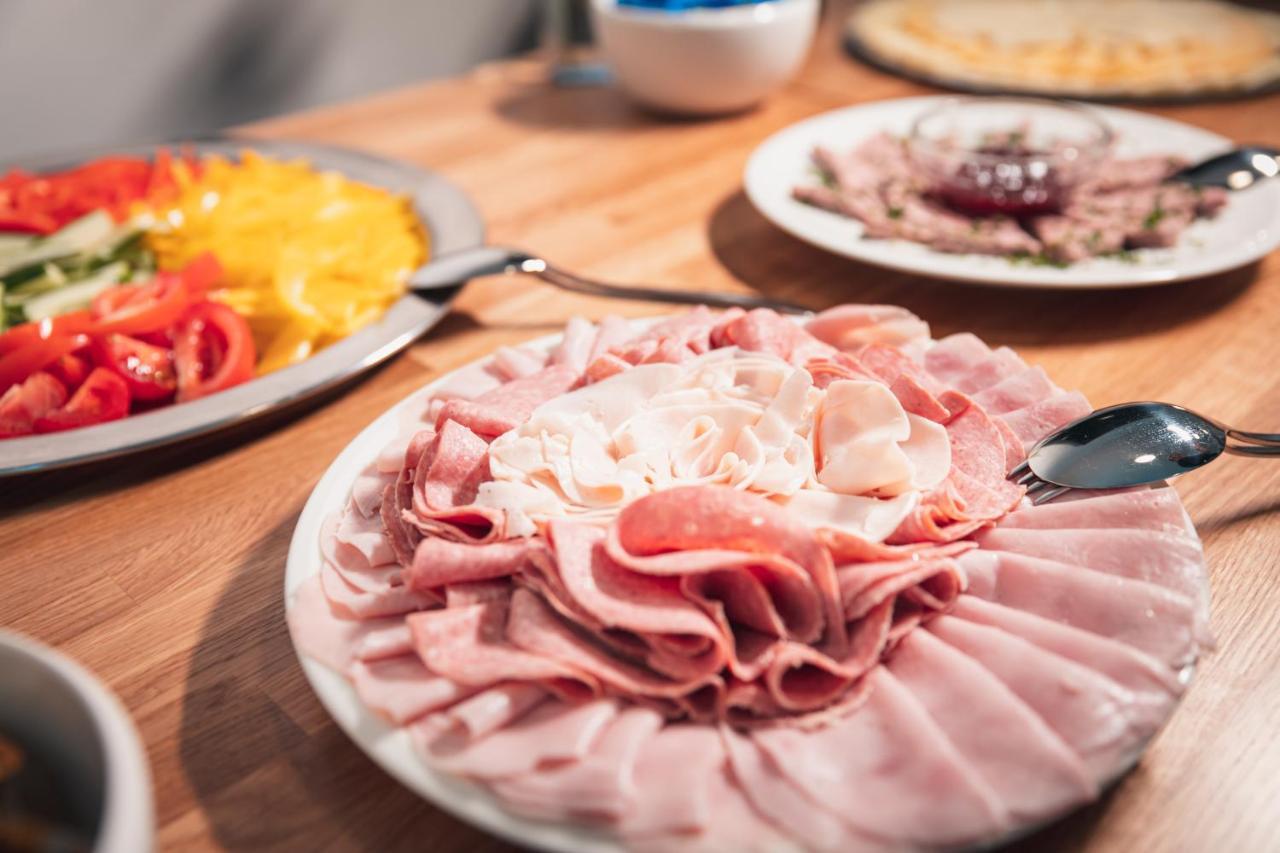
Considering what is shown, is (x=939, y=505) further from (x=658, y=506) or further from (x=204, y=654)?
(x=204, y=654)

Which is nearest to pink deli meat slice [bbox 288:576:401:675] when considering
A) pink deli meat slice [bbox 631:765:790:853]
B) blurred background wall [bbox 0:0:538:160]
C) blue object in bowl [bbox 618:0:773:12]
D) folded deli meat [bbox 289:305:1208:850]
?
folded deli meat [bbox 289:305:1208:850]

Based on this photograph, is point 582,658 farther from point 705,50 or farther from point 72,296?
point 705,50

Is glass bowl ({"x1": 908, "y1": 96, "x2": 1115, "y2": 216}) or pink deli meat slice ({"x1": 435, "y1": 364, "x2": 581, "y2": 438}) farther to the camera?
glass bowl ({"x1": 908, "y1": 96, "x2": 1115, "y2": 216})

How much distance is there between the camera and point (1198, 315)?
5.77 ft

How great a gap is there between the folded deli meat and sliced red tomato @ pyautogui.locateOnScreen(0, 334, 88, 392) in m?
0.68

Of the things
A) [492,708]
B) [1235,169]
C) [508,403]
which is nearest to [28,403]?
[508,403]

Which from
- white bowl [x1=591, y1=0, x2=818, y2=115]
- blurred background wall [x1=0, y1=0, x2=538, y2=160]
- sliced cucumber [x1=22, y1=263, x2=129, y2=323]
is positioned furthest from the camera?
blurred background wall [x1=0, y1=0, x2=538, y2=160]

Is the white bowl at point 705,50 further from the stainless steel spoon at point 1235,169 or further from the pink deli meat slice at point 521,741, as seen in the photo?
the pink deli meat slice at point 521,741

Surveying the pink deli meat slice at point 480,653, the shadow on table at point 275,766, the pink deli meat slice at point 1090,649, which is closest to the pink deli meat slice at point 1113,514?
the pink deli meat slice at point 1090,649

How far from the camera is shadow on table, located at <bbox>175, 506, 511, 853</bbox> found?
901mm

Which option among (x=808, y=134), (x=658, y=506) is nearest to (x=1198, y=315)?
(x=808, y=134)

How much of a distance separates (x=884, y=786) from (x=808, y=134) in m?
1.89

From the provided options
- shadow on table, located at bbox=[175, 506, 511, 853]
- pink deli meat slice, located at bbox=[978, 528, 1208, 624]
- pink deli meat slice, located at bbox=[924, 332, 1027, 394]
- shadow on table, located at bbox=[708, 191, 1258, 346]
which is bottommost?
shadow on table, located at bbox=[175, 506, 511, 853]

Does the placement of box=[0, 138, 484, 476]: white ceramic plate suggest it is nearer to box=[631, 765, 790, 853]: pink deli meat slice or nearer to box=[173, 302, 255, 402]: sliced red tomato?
box=[173, 302, 255, 402]: sliced red tomato
